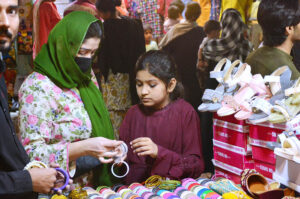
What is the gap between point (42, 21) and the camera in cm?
248

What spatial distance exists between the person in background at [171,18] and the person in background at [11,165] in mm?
1578

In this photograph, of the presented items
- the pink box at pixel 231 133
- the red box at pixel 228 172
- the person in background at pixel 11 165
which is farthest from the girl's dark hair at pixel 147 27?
the person in background at pixel 11 165

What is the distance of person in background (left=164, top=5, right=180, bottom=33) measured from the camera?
2.94m

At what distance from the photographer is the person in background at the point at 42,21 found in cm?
246

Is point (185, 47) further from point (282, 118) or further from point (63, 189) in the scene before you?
point (63, 189)

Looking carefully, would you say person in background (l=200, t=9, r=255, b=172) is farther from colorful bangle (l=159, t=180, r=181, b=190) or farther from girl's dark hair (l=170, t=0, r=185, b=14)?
colorful bangle (l=159, t=180, r=181, b=190)

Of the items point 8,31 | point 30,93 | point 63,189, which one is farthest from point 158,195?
point 8,31

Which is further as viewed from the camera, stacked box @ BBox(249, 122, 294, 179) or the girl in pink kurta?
the girl in pink kurta

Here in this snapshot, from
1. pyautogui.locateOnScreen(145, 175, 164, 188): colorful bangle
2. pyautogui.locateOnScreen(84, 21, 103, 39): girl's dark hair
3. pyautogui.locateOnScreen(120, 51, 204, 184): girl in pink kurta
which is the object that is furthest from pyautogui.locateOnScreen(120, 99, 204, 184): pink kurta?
pyautogui.locateOnScreen(84, 21, 103, 39): girl's dark hair

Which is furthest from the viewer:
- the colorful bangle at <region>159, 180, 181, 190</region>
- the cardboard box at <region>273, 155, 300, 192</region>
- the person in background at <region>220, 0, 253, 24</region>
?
the person in background at <region>220, 0, 253, 24</region>

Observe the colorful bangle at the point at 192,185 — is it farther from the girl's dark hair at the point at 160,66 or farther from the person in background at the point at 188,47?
the person in background at the point at 188,47

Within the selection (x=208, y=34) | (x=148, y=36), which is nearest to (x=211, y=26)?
(x=208, y=34)

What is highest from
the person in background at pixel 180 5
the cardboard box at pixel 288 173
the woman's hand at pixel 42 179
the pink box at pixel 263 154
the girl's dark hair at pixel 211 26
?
the person in background at pixel 180 5

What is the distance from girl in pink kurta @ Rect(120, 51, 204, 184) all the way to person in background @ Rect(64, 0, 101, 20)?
1.69 ft
